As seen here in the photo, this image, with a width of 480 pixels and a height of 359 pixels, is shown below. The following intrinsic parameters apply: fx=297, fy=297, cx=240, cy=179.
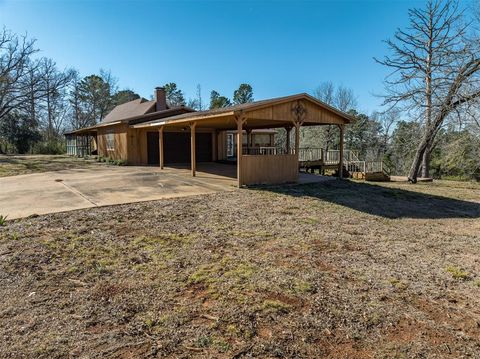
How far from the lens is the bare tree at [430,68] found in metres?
12.7

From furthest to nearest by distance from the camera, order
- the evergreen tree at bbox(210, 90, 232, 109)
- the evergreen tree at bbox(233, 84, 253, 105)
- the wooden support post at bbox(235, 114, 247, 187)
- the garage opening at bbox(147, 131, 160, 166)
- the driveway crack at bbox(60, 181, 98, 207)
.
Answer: the evergreen tree at bbox(233, 84, 253, 105) < the evergreen tree at bbox(210, 90, 232, 109) < the garage opening at bbox(147, 131, 160, 166) < the wooden support post at bbox(235, 114, 247, 187) < the driveway crack at bbox(60, 181, 98, 207)

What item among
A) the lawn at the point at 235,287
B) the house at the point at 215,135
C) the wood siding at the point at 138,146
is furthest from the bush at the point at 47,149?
the lawn at the point at 235,287

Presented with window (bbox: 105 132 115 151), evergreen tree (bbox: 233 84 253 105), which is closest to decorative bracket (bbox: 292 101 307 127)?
window (bbox: 105 132 115 151)

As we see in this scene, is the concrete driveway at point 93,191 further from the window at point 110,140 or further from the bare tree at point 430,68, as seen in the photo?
the bare tree at point 430,68

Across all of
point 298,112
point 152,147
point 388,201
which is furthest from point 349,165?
point 152,147

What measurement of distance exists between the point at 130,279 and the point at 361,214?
18.1 ft

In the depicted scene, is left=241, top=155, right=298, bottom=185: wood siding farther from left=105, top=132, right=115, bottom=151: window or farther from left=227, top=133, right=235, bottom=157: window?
left=105, top=132, right=115, bottom=151: window

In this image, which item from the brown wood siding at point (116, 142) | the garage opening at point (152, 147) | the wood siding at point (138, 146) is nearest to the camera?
the wood siding at point (138, 146)

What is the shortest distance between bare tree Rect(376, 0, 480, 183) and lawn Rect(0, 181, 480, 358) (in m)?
9.16

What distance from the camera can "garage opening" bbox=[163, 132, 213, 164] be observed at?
18.5m

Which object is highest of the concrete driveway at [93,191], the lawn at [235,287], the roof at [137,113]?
the roof at [137,113]

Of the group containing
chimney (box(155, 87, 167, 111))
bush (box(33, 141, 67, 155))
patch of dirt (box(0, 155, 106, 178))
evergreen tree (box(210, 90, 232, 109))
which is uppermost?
evergreen tree (box(210, 90, 232, 109))

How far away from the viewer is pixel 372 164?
16.6 m

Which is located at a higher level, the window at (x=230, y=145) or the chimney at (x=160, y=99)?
the chimney at (x=160, y=99)
